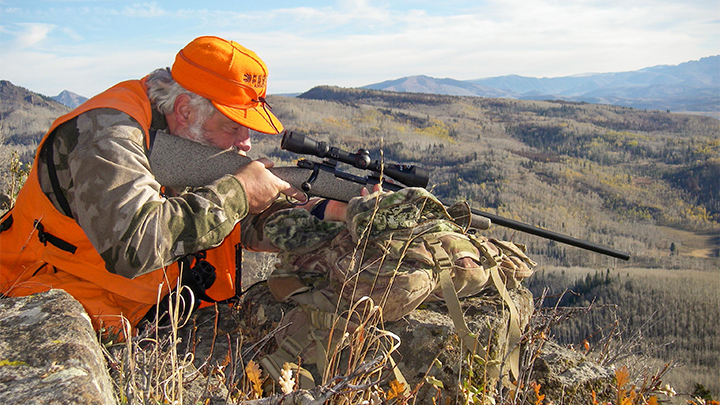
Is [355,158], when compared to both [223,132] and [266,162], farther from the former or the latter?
[223,132]

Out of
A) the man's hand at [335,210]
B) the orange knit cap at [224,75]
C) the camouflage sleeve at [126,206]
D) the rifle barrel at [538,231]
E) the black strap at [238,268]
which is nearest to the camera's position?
the camouflage sleeve at [126,206]

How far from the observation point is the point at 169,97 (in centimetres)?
279

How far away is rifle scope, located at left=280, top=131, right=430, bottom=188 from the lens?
331 centimetres

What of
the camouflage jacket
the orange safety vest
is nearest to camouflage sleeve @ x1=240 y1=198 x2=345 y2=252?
the camouflage jacket

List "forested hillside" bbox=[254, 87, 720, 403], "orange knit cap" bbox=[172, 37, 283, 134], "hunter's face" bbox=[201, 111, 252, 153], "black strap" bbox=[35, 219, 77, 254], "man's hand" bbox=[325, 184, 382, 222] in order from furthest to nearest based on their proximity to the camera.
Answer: "forested hillside" bbox=[254, 87, 720, 403] < "man's hand" bbox=[325, 184, 382, 222] < "hunter's face" bbox=[201, 111, 252, 153] < "orange knit cap" bbox=[172, 37, 283, 134] < "black strap" bbox=[35, 219, 77, 254]

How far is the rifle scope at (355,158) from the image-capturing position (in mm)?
3311

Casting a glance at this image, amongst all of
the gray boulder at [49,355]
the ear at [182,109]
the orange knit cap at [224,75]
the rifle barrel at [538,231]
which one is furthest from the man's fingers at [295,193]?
the gray boulder at [49,355]

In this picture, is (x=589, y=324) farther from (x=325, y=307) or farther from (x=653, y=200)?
(x=653, y=200)

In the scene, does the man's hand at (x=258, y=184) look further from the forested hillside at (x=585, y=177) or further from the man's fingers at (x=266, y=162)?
the forested hillside at (x=585, y=177)

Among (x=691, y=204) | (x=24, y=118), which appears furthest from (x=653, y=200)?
(x=24, y=118)

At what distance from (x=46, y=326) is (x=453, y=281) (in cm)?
193

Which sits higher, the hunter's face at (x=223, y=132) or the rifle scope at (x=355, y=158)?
the hunter's face at (x=223, y=132)

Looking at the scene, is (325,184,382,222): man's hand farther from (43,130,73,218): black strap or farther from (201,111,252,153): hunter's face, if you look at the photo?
(43,130,73,218): black strap

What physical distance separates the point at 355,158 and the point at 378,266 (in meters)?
1.18
